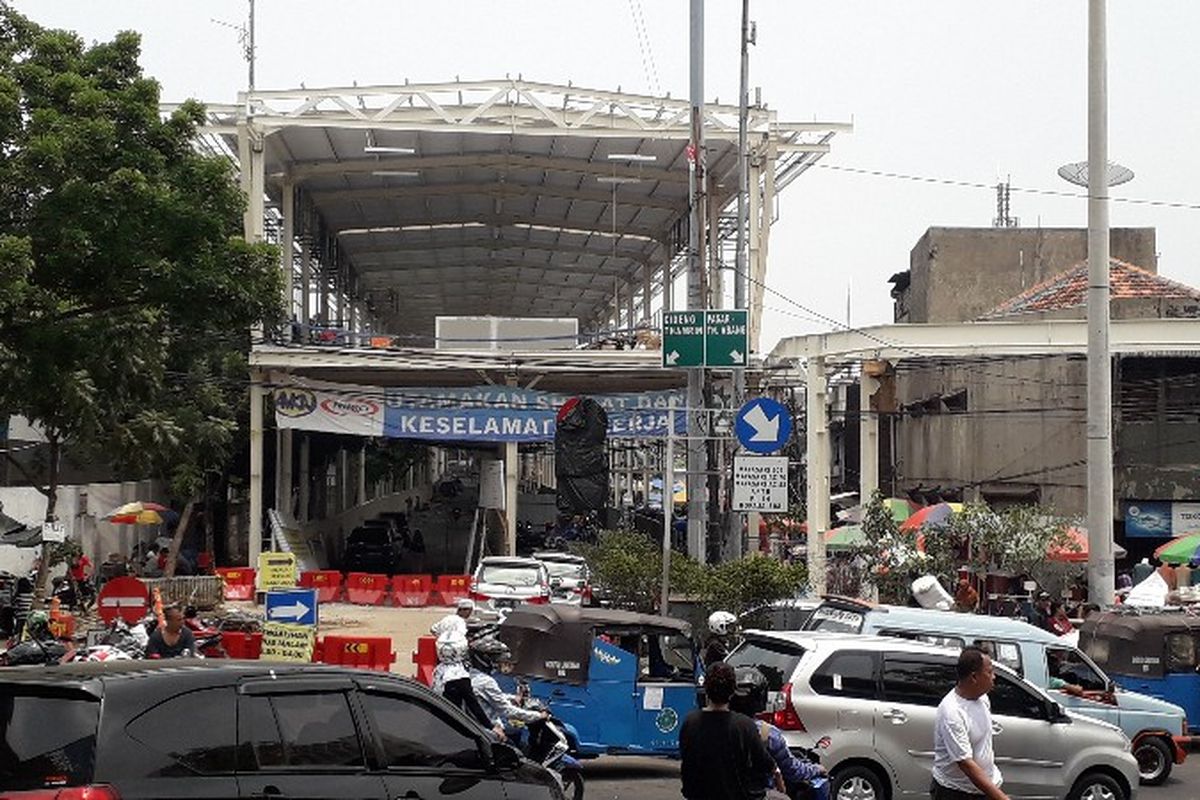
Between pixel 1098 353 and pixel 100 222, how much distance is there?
38.9ft

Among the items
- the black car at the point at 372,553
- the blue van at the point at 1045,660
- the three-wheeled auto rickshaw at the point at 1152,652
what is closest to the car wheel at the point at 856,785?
the blue van at the point at 1045,660

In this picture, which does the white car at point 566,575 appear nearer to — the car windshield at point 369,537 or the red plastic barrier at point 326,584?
the red plastic barrier at point 326,584

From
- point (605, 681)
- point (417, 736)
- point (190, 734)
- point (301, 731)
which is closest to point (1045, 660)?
point (605, 681)

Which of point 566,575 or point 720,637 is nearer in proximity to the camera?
point 720,637

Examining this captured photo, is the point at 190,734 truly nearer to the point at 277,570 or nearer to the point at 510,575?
the point at 510,575

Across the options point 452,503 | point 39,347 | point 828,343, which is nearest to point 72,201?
point 39,347

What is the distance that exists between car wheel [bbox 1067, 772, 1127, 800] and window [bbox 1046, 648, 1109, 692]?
2.02m

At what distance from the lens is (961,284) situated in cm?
5612

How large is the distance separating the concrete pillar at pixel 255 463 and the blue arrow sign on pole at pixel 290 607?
1623 centimetres

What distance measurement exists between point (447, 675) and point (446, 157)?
103 feet

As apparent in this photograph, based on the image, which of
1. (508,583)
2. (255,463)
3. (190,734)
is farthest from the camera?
(255,463)

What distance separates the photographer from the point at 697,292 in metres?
23.8

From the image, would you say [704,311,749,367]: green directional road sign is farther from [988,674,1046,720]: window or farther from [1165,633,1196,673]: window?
[988,674,1046,720]: window

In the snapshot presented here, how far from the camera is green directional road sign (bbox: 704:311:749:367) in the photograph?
845 inches
